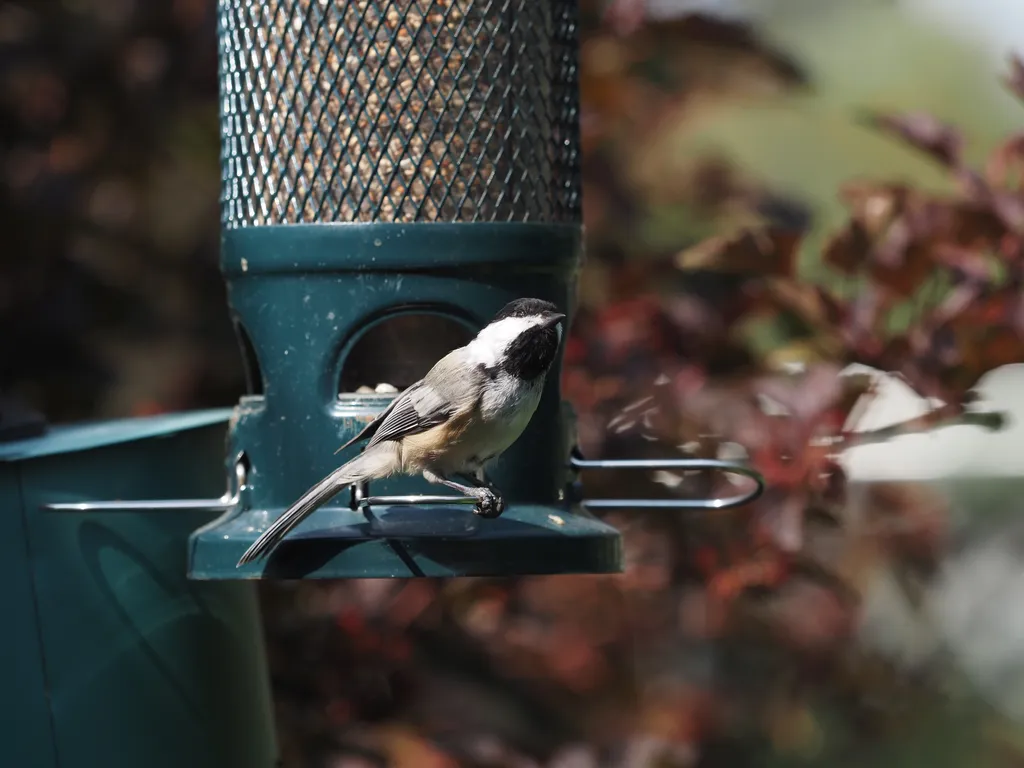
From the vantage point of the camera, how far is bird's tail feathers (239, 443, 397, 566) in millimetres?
2439

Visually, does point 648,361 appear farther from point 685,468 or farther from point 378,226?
point 378,226

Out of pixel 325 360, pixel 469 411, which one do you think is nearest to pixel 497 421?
pixel 469 411

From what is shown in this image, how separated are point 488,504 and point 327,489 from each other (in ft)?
0.92

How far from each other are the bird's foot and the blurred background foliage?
2.54ft

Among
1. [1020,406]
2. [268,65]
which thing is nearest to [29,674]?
[268,65]

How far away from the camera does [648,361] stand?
3.27m

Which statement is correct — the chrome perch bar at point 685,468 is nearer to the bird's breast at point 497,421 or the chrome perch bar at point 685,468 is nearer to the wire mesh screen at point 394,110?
the bird's breast at point 497,421

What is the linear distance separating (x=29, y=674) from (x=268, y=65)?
1.23 meters

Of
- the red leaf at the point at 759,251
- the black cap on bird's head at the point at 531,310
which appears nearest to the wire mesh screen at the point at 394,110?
the black cap on bird's head at the point at 531,310

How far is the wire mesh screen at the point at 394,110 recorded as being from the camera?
2670 mm

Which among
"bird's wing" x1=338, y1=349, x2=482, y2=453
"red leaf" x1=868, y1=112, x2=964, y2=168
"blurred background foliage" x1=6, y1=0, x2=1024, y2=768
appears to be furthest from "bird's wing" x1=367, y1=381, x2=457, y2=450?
"red leaf" x1=868, y1=112, x2=964, y2=168

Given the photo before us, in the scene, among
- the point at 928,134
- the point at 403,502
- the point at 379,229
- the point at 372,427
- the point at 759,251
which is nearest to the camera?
the point at 403,502

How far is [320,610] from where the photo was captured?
11.4 feet

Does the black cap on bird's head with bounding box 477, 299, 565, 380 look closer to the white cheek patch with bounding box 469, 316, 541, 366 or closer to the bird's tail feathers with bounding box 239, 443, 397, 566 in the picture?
the white cheek patch with bounding box 469, 316, 541, 366
